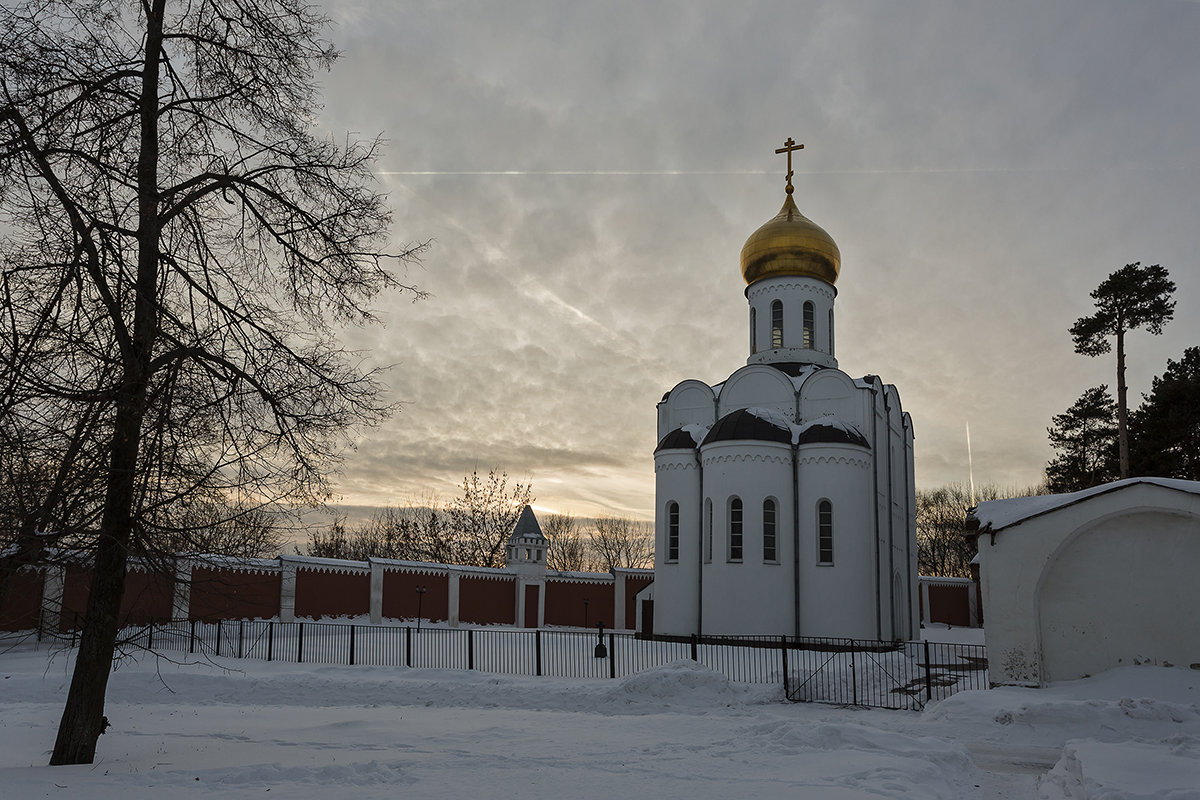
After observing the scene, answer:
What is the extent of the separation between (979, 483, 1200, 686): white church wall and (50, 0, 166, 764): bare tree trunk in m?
13.5

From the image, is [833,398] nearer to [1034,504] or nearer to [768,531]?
[768,531]

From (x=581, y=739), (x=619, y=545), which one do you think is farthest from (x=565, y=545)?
(x=581, y=739)

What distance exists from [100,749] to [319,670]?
7.41 metres

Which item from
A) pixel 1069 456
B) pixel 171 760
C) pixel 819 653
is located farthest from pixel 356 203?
pixel 1069 456

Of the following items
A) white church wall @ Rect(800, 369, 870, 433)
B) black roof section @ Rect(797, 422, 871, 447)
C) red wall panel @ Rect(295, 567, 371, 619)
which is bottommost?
red wall panel @ Rect(295, 567, 371, 619)

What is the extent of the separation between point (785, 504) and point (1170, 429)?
16.8 metres

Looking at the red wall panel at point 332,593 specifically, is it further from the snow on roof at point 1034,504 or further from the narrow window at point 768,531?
the snow on roof at point 1034,504

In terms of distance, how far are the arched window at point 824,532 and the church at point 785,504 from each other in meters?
0.03

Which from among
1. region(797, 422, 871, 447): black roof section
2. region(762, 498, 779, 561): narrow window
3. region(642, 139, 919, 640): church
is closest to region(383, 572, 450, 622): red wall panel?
region(642, 139, 919, 640): church

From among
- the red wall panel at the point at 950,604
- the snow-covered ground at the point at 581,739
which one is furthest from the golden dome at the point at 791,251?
the red wall panel at the point at 950,604

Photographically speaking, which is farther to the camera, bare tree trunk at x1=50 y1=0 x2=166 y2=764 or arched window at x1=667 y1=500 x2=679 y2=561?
arched window at x1=667 y1=500 x2=679 y2=561

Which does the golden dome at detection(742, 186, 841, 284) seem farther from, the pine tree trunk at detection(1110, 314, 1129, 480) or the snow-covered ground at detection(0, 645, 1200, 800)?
the snow-covered ground at detection(0, 645, 1200, 800)

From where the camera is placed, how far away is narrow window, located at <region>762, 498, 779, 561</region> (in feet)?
76.3

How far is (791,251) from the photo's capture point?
28.3 m
